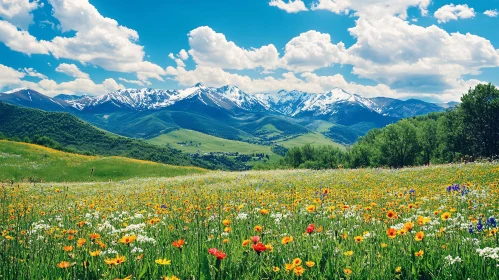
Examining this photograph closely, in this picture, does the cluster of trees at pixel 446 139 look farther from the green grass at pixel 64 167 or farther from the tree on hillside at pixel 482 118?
the green grass at pixel 64 167

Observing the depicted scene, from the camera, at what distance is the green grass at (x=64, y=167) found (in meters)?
44.7

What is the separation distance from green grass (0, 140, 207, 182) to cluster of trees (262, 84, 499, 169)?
37.5 meters

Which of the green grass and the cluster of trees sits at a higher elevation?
the cluster of trees

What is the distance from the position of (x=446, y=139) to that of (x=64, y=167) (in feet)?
217

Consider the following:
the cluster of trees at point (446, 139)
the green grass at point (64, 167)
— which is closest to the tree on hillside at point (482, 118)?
the cluster of trees at point (446, 139)

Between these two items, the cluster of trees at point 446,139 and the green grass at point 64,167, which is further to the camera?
the cluster of trees at point 446,139

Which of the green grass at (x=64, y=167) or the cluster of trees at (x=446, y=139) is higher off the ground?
the cluster of trees at (x=446, y=139)

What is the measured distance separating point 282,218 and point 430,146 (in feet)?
260

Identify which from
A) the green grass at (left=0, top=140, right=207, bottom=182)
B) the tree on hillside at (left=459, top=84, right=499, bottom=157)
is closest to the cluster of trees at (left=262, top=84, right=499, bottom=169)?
the tree on hillside at (left=459, top=84, right=499, bottom=157)

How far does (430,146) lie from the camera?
74062 millimetres

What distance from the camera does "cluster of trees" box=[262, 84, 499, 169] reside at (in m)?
52.9

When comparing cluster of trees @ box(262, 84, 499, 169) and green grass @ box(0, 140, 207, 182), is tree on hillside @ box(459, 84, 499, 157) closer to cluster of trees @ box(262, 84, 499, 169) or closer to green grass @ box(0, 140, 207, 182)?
cluster of trees @ box(262, 84, 499, 169)

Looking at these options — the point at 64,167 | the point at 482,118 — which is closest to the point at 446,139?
the point at 482,118

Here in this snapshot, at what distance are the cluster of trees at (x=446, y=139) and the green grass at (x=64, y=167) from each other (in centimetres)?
3745
